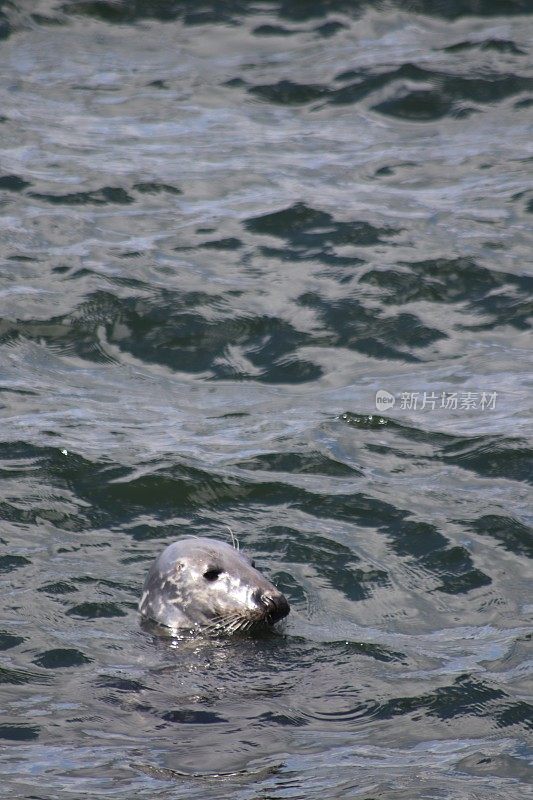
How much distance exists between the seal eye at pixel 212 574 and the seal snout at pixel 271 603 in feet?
0.83

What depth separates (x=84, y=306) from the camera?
1195cm

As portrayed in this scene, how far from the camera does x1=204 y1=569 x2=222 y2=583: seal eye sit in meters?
7.14

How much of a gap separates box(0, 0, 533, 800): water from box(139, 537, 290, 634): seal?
180mm

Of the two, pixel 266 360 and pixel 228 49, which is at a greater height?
pixel 228 49

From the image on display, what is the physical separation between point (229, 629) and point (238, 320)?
16.7ft

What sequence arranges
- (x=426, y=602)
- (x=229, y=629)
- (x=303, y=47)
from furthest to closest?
1. (x=303, y=47)
2. (x=426, y=602)
3. (x=229, y=629)

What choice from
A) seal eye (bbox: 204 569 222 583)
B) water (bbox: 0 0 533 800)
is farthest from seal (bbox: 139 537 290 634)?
water (bbox: 0 0 533 800)

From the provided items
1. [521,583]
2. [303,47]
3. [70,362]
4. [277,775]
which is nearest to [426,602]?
[521,583]

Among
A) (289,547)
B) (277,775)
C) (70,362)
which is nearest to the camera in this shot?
(277,775)

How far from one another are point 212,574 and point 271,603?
1.23ft

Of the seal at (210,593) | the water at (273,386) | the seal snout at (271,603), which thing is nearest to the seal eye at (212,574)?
the seal at (210,593)

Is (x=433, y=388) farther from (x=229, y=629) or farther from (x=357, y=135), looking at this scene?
(x=357, y=135)

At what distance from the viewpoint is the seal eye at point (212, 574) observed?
281 inches

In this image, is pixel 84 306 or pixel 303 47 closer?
pixel 84 306
